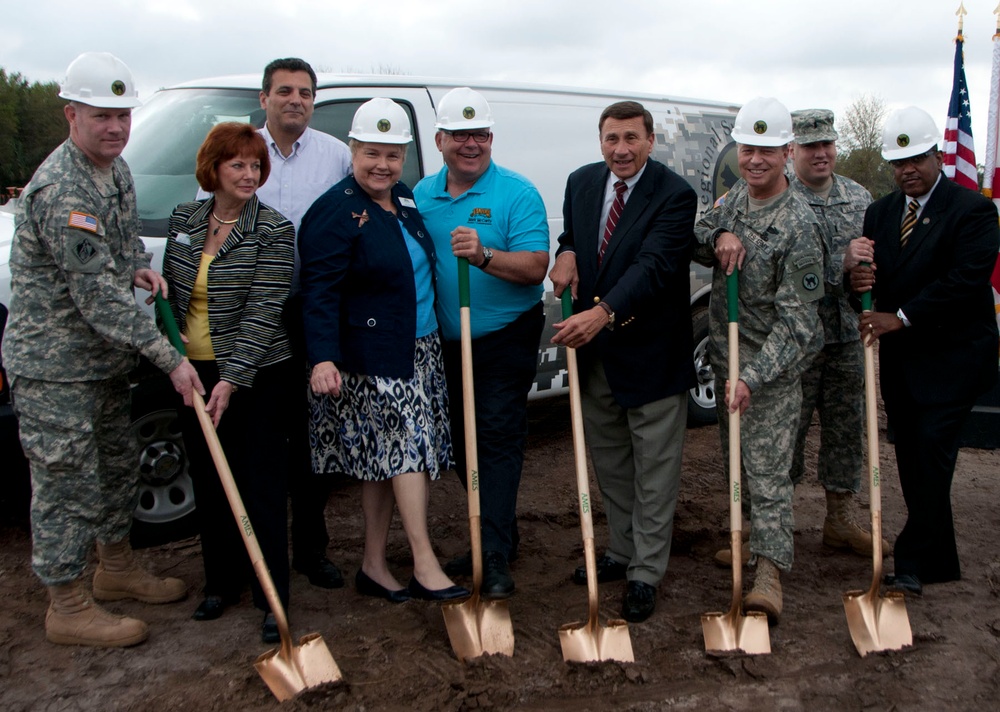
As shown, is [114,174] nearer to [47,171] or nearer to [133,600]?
[47,171]

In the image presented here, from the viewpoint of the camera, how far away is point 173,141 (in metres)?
5.22

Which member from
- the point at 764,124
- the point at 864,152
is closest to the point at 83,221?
the point at 764,124

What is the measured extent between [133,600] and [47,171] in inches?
77.2

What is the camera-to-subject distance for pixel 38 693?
362 cm

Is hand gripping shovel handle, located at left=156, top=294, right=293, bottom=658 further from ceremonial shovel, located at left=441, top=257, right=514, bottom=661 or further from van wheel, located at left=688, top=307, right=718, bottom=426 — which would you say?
van wheel, located at left=688, top=307, right=718, bottom=426

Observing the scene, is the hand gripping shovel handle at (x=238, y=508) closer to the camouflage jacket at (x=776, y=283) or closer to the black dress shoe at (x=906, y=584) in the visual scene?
the camouflage jacket at (x=776, y=283)

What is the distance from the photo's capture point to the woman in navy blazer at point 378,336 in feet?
13.2

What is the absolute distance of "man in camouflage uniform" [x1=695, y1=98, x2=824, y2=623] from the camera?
4.09 meters

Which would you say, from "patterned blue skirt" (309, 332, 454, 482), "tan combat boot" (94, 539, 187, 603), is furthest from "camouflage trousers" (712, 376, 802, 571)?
"tan combat boot" (94, 539, 187, 603)

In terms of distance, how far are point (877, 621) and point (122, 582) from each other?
3256 millimetres

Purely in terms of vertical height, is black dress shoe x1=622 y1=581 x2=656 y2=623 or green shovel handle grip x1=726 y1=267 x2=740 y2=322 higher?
green shovel handle grip x1=726 y1=267 x2=740 y2=322

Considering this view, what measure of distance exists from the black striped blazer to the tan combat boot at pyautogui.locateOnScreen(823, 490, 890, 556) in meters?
3.00

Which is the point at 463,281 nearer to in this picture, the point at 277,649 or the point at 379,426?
the point at 379,426

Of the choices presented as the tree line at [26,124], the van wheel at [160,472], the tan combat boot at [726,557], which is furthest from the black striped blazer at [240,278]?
the tree line at [26,124]
